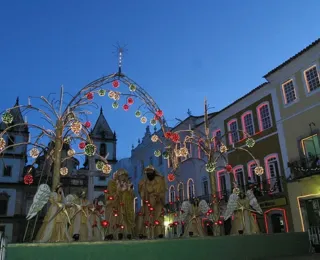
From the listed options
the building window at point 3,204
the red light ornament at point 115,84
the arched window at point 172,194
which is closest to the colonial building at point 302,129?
the red light ornament at point 115,84

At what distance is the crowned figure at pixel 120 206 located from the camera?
12273 mm

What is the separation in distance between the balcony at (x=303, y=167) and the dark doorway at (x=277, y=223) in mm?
3134

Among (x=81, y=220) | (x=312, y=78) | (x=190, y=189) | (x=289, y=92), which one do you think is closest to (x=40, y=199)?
(x=81, y=220)

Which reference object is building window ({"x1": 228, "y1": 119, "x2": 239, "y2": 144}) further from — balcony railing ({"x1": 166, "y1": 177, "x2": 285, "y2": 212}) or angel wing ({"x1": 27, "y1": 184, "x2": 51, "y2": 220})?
angel wing ({"x1": 27, "y1": 184, "x2": 51, "y2": 220})

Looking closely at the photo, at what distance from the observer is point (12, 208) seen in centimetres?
3816

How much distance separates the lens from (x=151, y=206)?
13.0 m

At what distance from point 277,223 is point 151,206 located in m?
12.3

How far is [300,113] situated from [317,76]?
249cm

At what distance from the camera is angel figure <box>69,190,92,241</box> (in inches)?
437

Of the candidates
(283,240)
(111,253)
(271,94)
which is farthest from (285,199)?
(111,253)

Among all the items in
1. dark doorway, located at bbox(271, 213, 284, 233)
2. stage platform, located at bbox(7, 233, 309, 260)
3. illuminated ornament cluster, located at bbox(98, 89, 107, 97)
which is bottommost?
stage platform, located at bbox(7, 233, 309, 260)

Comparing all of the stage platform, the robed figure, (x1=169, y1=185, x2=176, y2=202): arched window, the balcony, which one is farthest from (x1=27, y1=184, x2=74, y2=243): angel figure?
(x1=169, y1=185, x2=176, y2=202): arched window

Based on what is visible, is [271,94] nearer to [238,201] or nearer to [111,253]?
[238,201]

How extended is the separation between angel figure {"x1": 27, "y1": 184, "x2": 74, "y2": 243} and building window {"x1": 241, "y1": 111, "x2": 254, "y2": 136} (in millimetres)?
17654
